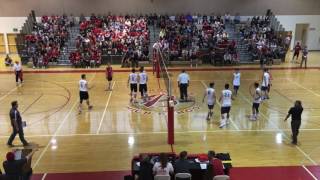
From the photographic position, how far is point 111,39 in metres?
30.2

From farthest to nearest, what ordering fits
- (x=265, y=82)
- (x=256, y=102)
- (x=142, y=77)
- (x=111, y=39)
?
(x=111, y=39)
(x=265, y=82)
(x=142, y=77)
(x=256, y=102)

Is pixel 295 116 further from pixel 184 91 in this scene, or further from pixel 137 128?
pixel 184 91

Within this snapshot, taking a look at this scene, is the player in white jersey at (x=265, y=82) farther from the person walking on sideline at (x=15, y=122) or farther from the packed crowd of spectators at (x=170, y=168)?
the person walking on sideline at (x=15, y=122)

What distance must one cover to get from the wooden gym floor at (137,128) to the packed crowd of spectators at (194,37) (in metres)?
7.51

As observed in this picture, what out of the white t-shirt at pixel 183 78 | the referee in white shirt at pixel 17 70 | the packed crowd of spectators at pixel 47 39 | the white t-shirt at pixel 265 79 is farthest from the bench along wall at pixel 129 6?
the white t-shirt at pixel 183 78

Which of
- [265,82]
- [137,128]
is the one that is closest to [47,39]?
[137,128]

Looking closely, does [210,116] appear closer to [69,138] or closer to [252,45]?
[69,138]

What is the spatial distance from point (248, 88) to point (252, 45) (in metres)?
10.3

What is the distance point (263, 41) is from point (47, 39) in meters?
18.1

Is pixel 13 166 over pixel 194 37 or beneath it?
beneath

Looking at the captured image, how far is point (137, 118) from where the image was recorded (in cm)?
1566

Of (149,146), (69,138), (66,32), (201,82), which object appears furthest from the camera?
(66,32)

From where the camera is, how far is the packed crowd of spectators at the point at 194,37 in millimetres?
29105

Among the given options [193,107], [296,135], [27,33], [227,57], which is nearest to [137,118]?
[193,107]
